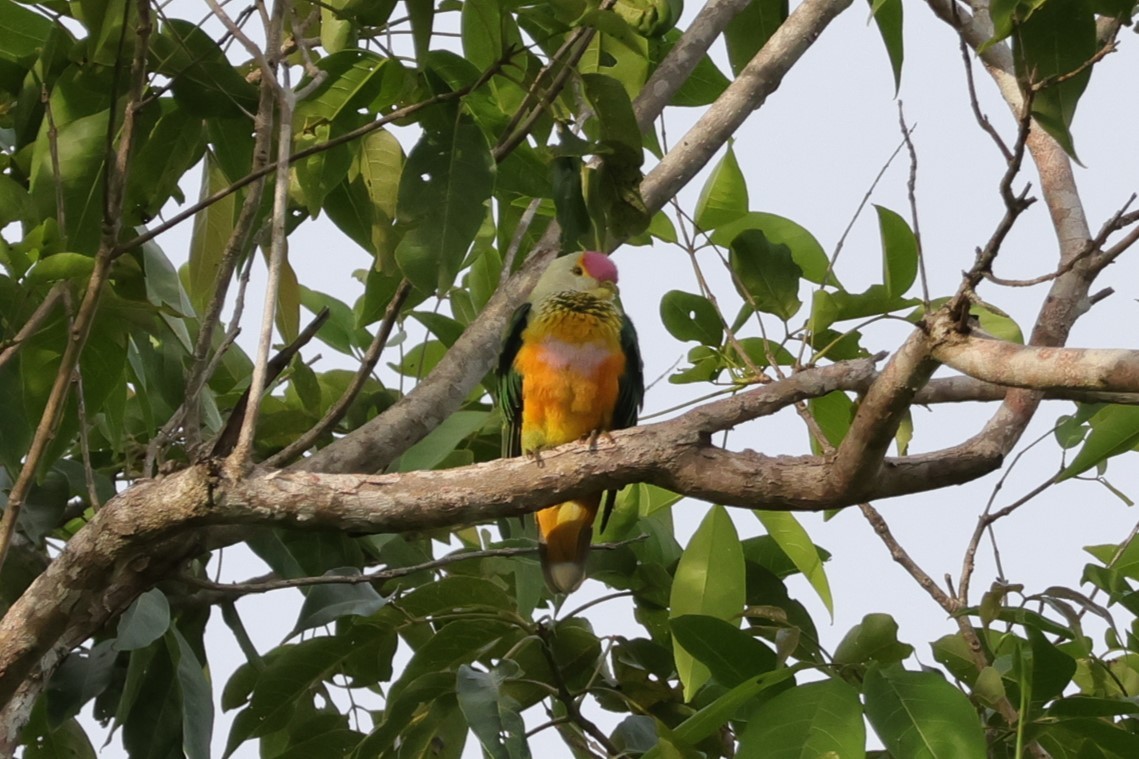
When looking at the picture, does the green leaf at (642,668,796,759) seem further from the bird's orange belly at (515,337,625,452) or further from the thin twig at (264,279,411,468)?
the bird's orange belly at (515,337,625,452)

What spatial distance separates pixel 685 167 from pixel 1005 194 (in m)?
1.48

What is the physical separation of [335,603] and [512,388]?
1.03 meters

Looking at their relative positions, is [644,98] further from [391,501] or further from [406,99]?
[391,501]

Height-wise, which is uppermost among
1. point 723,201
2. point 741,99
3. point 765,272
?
point 741,99

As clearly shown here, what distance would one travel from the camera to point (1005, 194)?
1.51 metres

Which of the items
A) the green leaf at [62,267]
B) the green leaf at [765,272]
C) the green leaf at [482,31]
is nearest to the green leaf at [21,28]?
the green leaf at [62,267]

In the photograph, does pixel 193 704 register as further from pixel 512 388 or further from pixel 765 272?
pixel 765 272

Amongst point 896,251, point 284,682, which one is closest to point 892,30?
point 896,251

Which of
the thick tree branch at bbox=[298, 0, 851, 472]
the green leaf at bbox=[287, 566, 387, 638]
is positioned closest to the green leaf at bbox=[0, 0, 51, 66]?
the thick tree branch at bbox=[298, 0, 851, 472]

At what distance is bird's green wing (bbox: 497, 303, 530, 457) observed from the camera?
3.20 m

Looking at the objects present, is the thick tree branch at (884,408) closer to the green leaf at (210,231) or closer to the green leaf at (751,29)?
the green leaf at (751,29)

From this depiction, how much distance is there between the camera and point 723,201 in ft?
9.64

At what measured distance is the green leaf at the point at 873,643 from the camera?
6.99 feet

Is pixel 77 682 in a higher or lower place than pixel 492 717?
higher
